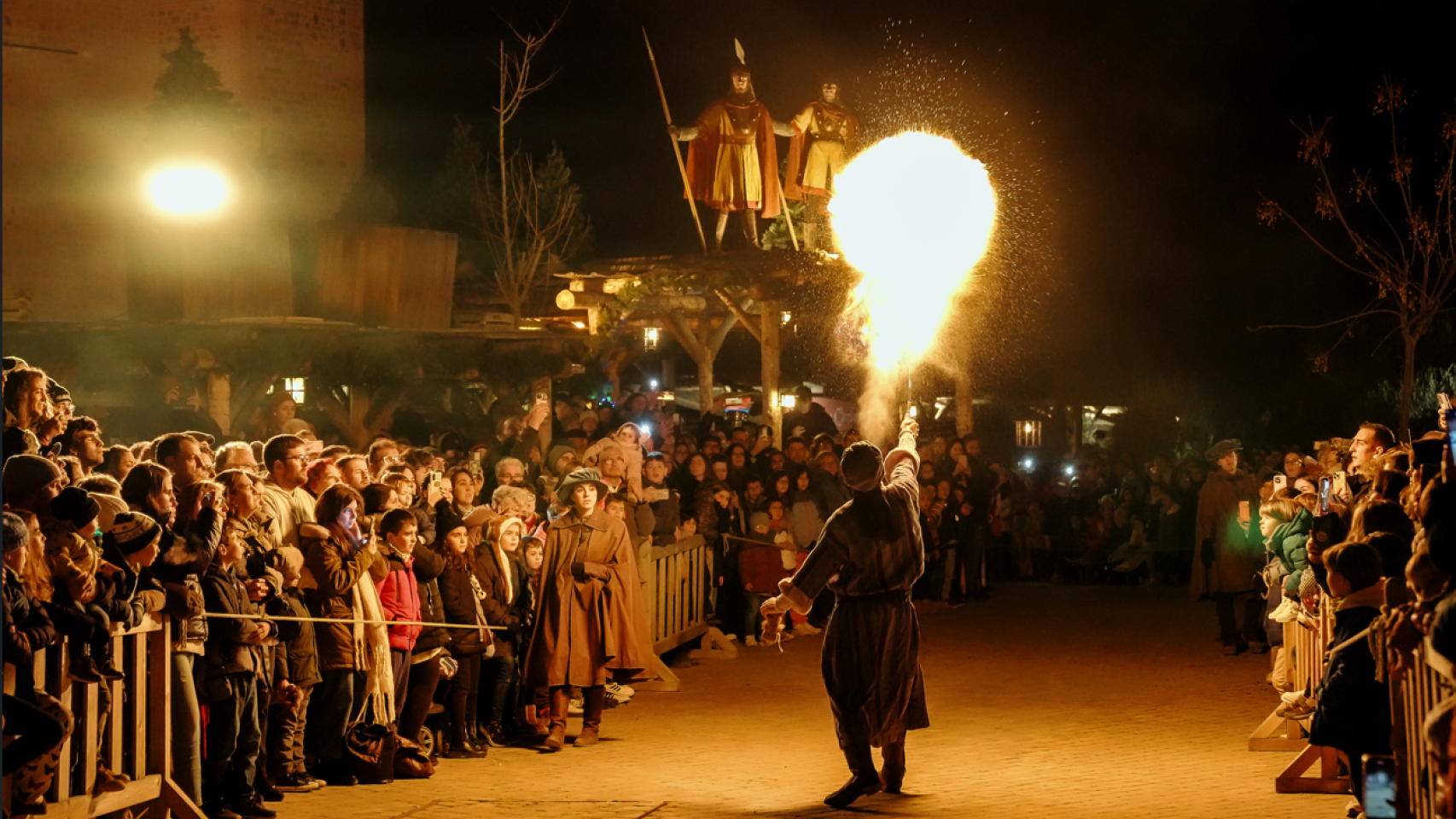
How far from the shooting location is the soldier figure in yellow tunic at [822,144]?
57.2ft

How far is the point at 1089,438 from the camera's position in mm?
42156

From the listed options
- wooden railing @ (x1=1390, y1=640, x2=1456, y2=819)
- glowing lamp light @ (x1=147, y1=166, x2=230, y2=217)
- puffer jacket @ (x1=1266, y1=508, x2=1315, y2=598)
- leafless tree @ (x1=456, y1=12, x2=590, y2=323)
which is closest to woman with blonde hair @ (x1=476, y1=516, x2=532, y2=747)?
puffer jacket @ (x1=1266, y1=508, x2=1315, y2=598)

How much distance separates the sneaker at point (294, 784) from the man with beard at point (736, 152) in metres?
10.7

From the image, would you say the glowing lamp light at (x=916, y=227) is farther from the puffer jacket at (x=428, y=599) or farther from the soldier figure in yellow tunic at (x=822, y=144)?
the puffer jacket at (x=428, y=599)

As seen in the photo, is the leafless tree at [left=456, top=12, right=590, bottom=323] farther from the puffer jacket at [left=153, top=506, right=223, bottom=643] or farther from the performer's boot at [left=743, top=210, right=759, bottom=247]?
the puffer jacket at [left=153, top=506, right=223, bottom=643]

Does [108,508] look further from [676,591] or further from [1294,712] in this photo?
[676,591]

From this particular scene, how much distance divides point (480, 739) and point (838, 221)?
6985 mm

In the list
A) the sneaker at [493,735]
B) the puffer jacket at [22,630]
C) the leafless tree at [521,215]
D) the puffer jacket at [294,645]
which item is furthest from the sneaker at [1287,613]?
the leafless tree at [521,215]

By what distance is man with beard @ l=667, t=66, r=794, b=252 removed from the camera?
17.5m

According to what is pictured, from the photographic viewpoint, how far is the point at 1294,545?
9508 millimetres

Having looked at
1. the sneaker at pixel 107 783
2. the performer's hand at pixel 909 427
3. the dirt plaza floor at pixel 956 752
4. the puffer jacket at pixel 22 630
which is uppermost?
the performer's hand at pixel 909 427

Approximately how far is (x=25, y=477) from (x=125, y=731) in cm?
139

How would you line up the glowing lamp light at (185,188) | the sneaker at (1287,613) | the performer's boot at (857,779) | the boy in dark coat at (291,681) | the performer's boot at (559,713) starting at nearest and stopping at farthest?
the performer's boot at (857,779) → the boy in dark coat at (291,681) → the sneaker at (1287,613) → the performer's boot at (559,713) → the glowing lamp light at (185,188)

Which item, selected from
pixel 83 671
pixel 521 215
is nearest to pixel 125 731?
pixel 83 671
